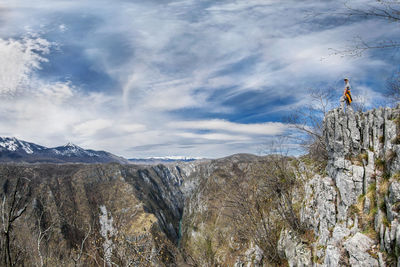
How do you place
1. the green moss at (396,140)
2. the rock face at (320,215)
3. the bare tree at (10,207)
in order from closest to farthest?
the bare tree at (10,207) < the rock face at (320,215) < the green moss at (396,140)

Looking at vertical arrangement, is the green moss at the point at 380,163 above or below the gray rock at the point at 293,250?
above

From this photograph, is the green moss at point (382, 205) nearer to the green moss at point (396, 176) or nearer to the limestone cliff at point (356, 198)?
the limestone cliff at point (356, 198)

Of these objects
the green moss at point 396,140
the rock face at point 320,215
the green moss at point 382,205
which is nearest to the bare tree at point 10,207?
the rock face at point 320,215

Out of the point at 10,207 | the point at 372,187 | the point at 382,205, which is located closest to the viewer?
the point at 10,207

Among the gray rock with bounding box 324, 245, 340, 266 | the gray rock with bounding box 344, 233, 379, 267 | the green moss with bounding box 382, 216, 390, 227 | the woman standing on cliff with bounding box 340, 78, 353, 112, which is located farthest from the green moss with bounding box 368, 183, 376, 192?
the woman standing on cliff with bounding box 340, 78, 353, 112

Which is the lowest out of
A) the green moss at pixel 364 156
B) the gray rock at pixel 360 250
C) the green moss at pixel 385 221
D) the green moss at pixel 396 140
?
the gray rock at pixel 360 250

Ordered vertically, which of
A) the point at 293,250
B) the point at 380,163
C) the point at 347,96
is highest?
the point at 347,96

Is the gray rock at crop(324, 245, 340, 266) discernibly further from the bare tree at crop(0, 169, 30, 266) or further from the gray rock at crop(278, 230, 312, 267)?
the bare tree at crop(0, 169, 30, 266)

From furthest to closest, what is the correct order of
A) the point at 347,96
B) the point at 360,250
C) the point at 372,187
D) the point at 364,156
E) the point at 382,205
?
the point at 347,96, the point at 364,156, the point at 372,187, the point at 382,205, the point at 360,250

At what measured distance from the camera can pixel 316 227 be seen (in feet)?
48.4

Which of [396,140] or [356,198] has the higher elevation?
[396,140]

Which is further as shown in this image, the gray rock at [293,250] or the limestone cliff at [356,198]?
the gray rock at [293,250]

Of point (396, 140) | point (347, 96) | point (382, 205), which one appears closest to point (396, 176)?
point (382, 205)

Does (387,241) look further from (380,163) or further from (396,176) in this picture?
(380,163)
